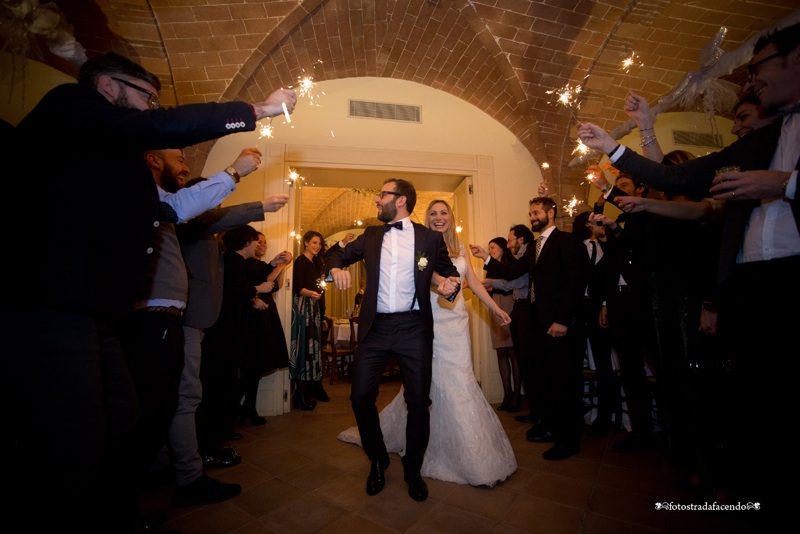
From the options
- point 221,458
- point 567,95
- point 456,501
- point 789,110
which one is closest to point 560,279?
point 789,110

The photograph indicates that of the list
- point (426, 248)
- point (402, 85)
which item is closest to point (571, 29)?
point (402, 85)

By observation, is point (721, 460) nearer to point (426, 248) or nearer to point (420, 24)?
point (426, 248)

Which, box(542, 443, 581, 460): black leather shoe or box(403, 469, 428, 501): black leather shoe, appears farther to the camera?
box(542, 443, 581, 460): black leather shoe

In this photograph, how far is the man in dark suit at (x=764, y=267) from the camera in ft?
4.13

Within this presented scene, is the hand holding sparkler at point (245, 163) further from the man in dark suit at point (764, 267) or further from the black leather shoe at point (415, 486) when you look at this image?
the man in dark suit at point (764, 267)

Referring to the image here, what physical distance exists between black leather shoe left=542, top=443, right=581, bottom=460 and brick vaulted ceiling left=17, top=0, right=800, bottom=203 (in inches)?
153

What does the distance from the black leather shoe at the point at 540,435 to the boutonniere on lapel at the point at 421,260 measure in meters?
1.96

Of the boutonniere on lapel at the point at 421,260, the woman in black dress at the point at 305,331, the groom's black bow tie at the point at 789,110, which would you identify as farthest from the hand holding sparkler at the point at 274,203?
the groom's black bow tie at the point at 789,110

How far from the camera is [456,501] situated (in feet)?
6.65

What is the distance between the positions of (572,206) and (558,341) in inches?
123

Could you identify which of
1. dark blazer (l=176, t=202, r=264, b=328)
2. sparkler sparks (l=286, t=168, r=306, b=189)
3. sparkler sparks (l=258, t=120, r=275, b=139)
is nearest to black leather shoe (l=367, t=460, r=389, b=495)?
dark blazer (l=176, t=202, r=264, b=328)

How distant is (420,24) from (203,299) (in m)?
4.17

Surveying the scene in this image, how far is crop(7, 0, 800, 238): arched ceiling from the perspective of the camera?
369 cm

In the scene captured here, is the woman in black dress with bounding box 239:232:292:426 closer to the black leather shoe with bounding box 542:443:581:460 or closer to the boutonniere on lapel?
the boutonniere on lapel
